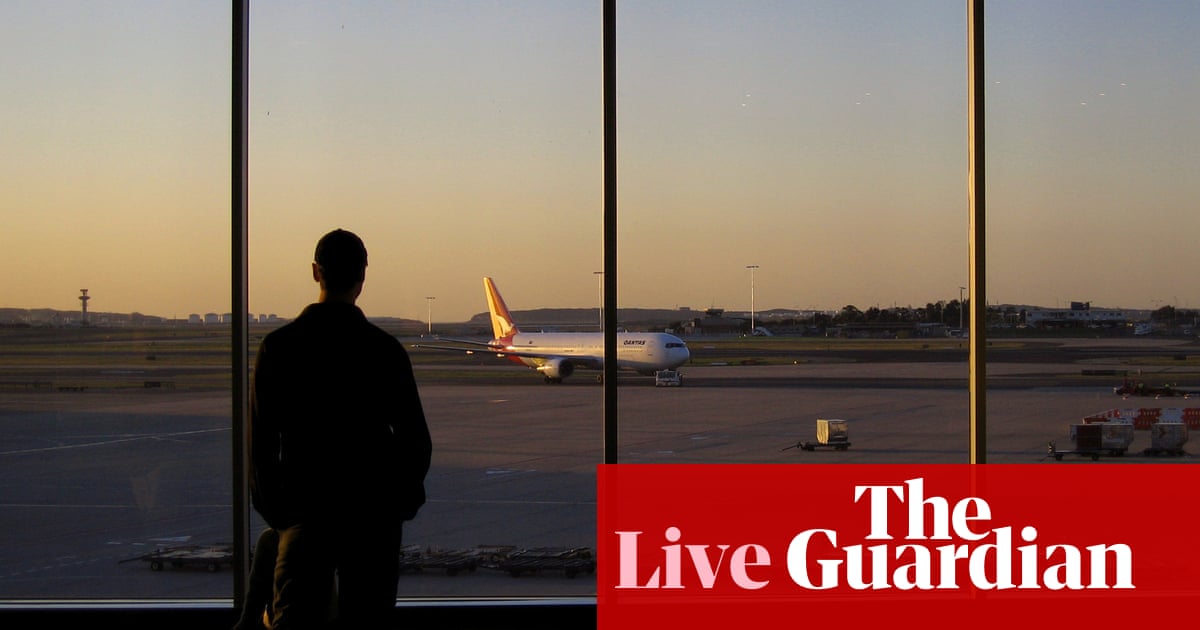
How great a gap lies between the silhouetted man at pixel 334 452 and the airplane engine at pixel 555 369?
18.9 feet

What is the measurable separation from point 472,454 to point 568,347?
812 millimetres

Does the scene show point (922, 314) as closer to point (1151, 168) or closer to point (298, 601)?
point (1151, 168)

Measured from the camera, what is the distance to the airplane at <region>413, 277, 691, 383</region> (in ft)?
12.2

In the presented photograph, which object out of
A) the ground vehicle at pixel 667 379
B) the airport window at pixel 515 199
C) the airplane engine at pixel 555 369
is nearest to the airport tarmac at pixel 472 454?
the airport window at pixel 515 199

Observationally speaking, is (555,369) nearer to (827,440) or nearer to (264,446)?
(827,440)

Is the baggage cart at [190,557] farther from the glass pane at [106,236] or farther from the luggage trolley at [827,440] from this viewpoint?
the luggage trolley at [827,440]

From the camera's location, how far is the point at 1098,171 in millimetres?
3812

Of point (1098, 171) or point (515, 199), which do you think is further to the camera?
point (1098, 171)

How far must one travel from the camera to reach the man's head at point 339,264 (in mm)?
1936

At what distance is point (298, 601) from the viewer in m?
1.88

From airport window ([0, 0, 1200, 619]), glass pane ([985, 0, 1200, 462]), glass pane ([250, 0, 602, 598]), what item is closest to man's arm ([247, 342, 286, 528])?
airport window ([0, 0, 1200, 619])

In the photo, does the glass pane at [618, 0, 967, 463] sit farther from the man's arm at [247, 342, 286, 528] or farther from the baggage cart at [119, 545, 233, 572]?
the man's arm at [247, 342, 286, 528]

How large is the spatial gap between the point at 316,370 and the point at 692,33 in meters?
2.30

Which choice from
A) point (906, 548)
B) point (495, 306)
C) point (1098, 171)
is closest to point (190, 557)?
point (495, 306)
